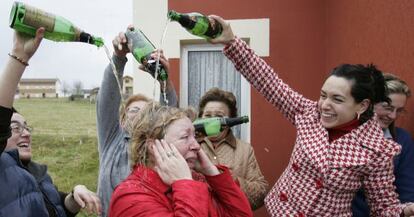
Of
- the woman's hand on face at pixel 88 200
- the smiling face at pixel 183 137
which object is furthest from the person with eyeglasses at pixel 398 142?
the woman's hand on face at pixel 88 200

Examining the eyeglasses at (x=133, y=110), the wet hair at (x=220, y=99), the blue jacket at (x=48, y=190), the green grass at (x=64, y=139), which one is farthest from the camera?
the green grass at (x=64, y=139)

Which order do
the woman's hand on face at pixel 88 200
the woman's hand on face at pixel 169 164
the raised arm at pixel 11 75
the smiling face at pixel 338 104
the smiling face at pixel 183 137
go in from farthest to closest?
1. the smiling face at pixel 338 104
2. the woman's hand on face at pixel 88 200
3. the smiling face at pixel 183 137
4. the woman's hand on face at pixel 169 164
5. the raised arm at pixel 11 75

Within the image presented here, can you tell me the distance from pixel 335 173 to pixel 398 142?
0.58 metres

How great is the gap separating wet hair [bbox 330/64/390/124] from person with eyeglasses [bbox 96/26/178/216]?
0.92 metres

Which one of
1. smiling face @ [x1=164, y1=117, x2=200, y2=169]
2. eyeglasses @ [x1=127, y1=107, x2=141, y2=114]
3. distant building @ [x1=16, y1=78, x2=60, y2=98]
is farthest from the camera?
distant building @ [x1=16, y1=78, x2=60, y2=98]

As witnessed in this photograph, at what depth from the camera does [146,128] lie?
183cm

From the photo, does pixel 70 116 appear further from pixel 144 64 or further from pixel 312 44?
pixel 144 64

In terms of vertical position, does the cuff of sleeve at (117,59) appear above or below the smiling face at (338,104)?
above

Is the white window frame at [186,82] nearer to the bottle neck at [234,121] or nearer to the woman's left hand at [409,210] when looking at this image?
the bottle neck at [234,121]

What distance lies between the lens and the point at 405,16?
2738mm

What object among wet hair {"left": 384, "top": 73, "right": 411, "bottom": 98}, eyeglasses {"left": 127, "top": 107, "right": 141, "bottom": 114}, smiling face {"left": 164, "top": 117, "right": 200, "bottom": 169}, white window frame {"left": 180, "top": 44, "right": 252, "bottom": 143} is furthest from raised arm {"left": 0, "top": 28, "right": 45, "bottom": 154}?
white window frame {"left": 180, "top": 44, "right": 252, "bottom": 143}

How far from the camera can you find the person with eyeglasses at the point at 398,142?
235cm

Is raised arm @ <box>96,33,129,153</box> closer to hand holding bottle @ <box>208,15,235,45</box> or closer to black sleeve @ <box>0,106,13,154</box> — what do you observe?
hand holding bottle @ <box>208,15,235,45</box>

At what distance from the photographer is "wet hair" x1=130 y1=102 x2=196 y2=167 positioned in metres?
1.83
